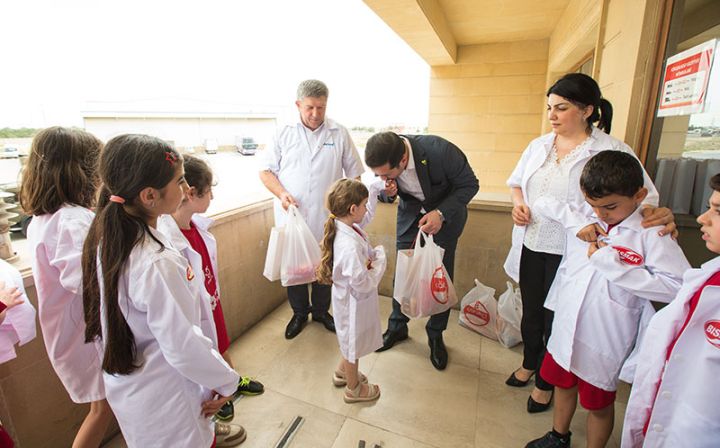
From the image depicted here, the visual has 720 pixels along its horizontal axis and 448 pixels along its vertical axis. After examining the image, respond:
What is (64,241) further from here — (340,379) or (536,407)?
(536,407)

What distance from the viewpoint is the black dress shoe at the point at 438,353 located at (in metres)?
2.11

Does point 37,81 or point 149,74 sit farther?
point 149,74

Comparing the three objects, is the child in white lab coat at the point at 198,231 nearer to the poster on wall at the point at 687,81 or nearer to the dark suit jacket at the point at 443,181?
the dark suit jacket at the point at 443,181

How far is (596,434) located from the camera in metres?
1.35

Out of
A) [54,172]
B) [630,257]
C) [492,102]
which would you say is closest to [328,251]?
[54,172]

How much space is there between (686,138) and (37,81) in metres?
3.01

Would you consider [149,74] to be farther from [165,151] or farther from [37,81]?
[165,151]

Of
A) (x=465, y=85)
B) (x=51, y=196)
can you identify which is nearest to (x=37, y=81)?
(x=51, y=196)

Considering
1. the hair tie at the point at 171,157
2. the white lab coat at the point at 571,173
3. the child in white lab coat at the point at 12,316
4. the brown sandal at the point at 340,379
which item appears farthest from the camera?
the brown sandal at the point at 340,379

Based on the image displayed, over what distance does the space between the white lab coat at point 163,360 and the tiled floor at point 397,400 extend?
77cm

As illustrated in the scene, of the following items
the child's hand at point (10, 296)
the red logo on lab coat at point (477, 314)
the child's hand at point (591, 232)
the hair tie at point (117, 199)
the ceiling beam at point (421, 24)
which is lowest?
the red logo on lab coat at point (477, 314)

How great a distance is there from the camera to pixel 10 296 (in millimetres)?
1061

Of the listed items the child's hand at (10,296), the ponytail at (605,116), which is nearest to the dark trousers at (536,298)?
the ponytail at (605,116)

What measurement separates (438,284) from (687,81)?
4.82ft
